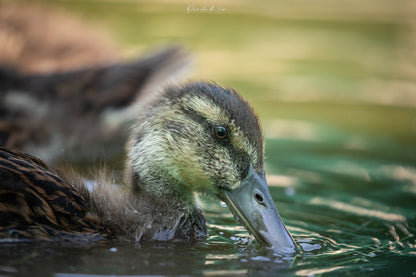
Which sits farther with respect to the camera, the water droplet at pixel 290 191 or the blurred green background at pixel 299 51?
the blurred green background at pixel 299 51

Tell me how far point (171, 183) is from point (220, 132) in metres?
0.56

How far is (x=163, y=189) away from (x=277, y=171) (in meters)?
2.45

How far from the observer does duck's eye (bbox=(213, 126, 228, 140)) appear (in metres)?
5.50

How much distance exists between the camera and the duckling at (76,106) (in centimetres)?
776

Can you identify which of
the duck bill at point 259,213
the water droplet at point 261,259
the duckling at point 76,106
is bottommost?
the water droplet at point 261,259

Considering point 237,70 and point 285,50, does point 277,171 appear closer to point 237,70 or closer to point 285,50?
point 237,70

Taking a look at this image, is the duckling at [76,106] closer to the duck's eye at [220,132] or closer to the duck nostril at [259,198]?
the duck's eye at [220,132]

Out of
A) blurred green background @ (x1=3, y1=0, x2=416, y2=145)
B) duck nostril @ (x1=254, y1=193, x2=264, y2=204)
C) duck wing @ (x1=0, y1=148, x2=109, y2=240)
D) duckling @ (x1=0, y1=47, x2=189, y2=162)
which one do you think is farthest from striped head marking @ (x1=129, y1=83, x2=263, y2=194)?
duckling @ (x1=0, y1=47, x2=189, y2=162)

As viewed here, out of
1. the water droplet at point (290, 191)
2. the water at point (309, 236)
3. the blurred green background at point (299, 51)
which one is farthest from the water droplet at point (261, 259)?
the blurred green background at point (299, 51)

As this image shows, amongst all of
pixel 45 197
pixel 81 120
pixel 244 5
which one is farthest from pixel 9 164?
pixel 244 5

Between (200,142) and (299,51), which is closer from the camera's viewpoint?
(200,142)

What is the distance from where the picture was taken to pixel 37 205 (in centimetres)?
497

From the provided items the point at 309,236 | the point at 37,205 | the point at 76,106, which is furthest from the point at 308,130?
the point at 37,205

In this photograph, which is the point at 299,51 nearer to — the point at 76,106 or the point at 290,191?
the point at 76,106
